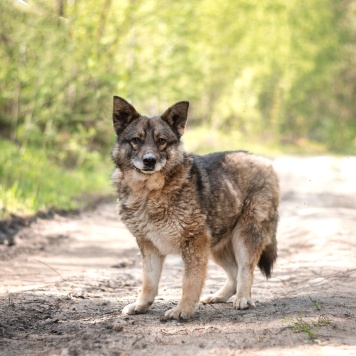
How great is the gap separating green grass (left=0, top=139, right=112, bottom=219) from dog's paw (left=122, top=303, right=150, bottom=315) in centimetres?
492

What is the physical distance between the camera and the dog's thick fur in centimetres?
578

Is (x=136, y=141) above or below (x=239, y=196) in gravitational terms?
above

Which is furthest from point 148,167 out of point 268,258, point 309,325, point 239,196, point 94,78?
point 94,78

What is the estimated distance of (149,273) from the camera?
19.8ft

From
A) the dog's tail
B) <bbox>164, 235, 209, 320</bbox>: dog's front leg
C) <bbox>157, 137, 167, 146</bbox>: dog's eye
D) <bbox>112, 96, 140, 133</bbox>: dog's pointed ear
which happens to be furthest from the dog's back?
<bbox>112, 96, 140, 133</bbox>: dog's pointed ear

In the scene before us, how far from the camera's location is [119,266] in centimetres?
852

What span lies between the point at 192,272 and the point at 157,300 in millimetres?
979

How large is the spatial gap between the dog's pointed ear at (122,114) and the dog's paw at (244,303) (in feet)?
6.69

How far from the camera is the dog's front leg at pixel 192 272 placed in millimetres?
5605

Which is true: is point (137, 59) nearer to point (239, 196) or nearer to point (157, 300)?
point (239, 196)

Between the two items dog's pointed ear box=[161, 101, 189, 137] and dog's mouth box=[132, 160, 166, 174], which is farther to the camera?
dog's pointed ear box=[161, 101, 189, 137]

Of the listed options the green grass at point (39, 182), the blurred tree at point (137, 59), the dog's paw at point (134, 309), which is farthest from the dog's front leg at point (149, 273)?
the blurred tree at point (137, 59)

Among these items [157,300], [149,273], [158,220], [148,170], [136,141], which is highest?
[136,141]

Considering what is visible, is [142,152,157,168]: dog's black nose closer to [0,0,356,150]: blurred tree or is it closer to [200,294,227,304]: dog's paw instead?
[200,294,227,304]: dog's paw
